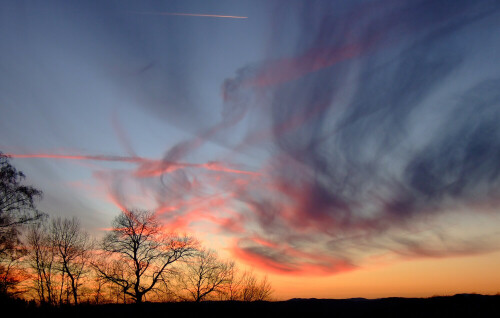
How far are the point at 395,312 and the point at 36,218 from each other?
27.5m

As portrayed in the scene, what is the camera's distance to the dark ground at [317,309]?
1538 centimetres

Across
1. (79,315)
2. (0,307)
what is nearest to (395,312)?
(79,315)

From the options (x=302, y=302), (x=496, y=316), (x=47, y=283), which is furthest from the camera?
(x=47, y=283)

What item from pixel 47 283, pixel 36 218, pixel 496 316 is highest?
pixel 36 218

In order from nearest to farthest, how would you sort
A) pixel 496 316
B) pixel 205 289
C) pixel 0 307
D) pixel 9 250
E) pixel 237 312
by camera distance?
pixel 496 316, pixel 0 307, pixel 237 312, pixel 9 250, pixel 205 289

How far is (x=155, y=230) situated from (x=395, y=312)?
31480mm

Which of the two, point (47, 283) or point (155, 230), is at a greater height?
point (155, 230)

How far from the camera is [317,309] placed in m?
19.6

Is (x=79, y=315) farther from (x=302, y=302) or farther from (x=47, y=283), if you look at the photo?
(x=47, y=283)

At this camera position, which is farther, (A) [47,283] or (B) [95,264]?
(A) [47,283]

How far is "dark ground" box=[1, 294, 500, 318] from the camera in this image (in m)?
15.4

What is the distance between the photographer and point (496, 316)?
13.9 metres

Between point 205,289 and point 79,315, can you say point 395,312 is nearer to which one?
point 79,315

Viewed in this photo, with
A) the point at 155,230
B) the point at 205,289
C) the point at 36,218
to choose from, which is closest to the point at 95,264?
the point at 155,230
